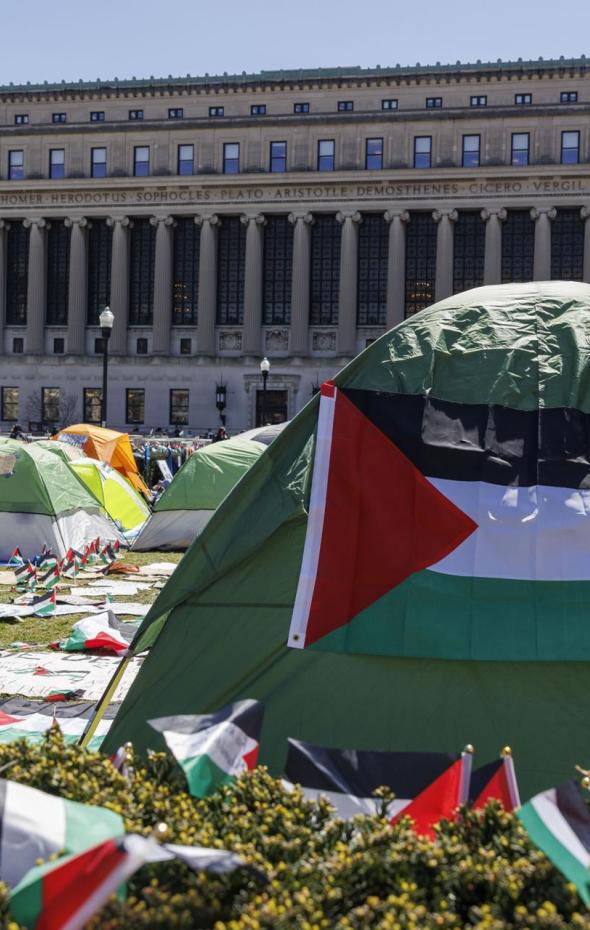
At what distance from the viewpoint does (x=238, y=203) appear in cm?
5222

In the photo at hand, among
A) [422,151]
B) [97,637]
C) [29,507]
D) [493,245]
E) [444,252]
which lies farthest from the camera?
[422,151]

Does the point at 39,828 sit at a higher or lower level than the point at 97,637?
higher

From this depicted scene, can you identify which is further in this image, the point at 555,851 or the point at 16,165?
the point at 16,165

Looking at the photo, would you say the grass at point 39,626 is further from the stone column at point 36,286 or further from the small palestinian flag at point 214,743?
the stone column at point 36,286

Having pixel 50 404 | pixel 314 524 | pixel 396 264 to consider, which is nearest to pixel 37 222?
pixel 50 404

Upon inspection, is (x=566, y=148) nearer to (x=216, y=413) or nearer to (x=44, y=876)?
(x=216, y=413)

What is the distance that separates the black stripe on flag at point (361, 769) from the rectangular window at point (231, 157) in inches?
2060

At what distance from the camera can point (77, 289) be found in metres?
53.3

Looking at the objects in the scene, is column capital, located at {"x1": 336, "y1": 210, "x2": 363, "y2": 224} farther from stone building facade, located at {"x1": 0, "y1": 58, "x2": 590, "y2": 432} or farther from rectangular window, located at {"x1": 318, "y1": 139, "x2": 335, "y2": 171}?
rectangular window, located at {"x1": 318, "y1": 139, "x2": 335, "y2": 171}

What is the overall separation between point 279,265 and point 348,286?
4.95m

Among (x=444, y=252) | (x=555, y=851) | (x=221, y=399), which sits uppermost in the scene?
(x=444, y=252)

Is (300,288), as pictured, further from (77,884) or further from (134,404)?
(77,884)

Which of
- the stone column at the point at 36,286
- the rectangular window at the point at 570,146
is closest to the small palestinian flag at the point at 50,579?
the stone column at the point at 36,286

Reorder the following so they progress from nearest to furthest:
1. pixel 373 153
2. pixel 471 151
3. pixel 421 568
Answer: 1. pixel 421 568
2. pixel 471 151
3. pixel 373 153
